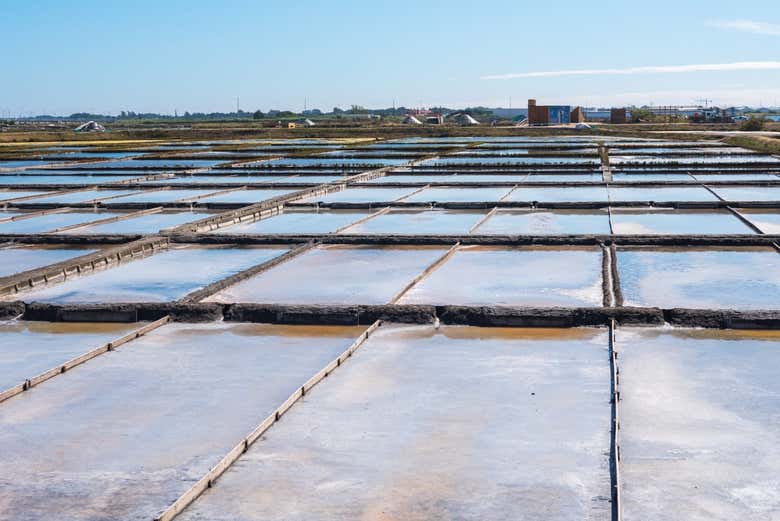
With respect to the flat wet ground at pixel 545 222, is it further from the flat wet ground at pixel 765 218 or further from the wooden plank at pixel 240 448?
the wooden plank at pixel 240 448

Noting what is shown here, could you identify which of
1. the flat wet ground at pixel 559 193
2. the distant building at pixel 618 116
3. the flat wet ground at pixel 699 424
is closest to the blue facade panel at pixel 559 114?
the distant building at pixel 618 116

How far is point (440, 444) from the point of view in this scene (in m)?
4.04

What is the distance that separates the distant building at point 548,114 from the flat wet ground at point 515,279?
4872 centimetres

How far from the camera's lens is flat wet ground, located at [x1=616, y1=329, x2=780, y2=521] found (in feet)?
11.3

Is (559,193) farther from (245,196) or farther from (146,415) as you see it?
(146,415)

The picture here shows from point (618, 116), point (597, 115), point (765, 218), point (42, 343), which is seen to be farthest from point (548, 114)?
point (597, 115)

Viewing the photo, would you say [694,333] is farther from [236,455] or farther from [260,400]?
[236,455]

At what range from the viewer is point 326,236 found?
9.58 meters

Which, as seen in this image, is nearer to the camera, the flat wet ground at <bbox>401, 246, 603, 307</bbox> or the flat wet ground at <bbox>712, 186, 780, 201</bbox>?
the flat wet ground at <bbox>401, 246, 603, 307</bbox>

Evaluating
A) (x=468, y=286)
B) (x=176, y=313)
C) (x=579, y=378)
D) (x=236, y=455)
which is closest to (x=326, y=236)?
(x=468, y=286)

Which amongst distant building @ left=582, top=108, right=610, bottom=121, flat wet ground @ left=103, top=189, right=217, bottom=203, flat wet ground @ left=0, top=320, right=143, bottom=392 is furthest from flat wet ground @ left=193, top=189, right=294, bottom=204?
distant building @ left=582, top=108, right=610, bottom=121

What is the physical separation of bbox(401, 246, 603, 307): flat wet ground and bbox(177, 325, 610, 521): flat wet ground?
3.68 feet

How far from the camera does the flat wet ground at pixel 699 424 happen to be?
343 centimetres

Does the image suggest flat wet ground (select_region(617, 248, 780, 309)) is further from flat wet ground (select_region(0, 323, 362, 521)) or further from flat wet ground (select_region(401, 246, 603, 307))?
flat wet ground (select_region(0, 323, 362, 521))
